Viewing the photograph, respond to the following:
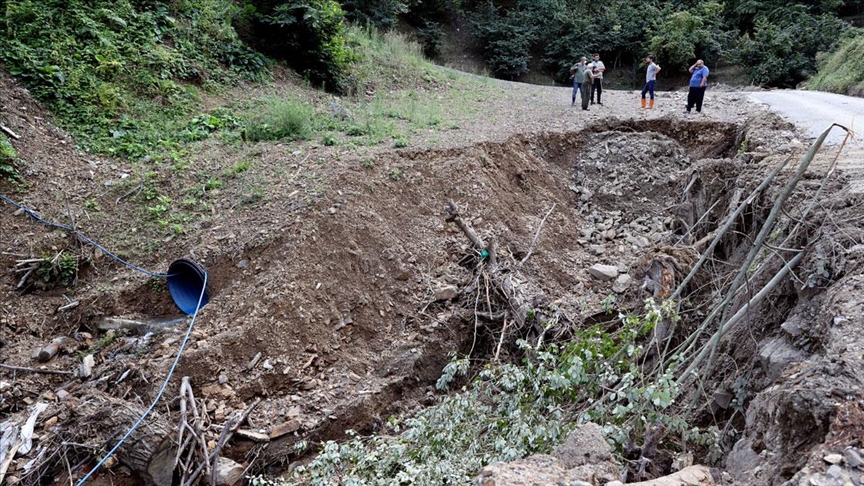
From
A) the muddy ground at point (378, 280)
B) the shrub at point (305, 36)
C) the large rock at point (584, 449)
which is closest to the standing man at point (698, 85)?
the muddy ground at point (378, 280)

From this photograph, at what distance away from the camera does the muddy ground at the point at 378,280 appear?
2949mm

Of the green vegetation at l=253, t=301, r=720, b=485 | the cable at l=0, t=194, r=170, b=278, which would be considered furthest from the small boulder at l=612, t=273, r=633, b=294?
the cable at l=0, t=194, r=170, b=278

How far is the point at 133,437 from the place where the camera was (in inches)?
141

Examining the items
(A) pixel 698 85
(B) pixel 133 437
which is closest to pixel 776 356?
(B) pixel 133 437

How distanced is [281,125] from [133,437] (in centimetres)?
444

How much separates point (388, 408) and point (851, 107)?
8481mm

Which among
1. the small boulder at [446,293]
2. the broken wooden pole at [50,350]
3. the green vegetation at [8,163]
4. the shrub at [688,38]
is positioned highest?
the shrub at [688,38]

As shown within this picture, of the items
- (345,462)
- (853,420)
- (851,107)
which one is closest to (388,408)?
(345,462)

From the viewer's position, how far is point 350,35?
11852mm

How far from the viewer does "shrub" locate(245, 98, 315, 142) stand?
6887 mm

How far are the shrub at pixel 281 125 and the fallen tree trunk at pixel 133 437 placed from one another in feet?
13.3

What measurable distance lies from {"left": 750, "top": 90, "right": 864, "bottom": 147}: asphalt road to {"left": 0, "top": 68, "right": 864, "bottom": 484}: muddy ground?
391 millimetres

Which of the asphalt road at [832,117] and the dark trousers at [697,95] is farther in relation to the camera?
the dark trousers at [697,95]

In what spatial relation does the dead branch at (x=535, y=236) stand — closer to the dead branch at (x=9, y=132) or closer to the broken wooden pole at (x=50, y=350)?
the broken wooden pole at (x=50, y=350)
